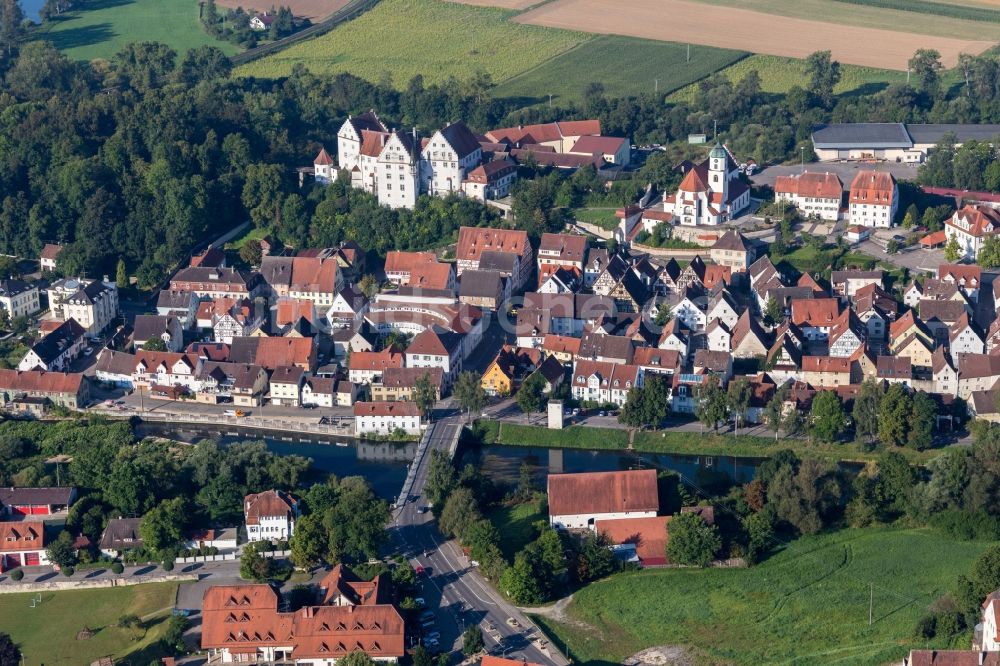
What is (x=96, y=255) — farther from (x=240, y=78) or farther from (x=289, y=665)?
(x=289, y=665)

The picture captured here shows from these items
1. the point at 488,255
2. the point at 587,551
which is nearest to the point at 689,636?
the point at 587,551

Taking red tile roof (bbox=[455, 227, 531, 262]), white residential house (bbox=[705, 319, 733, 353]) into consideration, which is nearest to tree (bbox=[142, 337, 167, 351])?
red tile roof (bbox=[455, 227, 531, 262])

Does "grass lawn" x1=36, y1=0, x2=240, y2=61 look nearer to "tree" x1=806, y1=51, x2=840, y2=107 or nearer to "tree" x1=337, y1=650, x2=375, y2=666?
"tree" x1=806, y1=51, x2=840, y2=107

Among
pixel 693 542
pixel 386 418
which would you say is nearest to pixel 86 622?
pixel 386 418

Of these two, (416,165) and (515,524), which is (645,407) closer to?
(515,524)

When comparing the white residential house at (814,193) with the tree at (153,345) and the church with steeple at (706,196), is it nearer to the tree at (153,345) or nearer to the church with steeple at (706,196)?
the church with steeple at (706,196)

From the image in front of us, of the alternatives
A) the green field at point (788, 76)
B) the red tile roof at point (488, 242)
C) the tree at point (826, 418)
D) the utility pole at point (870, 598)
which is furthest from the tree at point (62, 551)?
the green field at point (788, 76)

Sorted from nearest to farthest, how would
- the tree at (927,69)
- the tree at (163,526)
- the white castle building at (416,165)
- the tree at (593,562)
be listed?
the tree at (593,562) < the tree at (163,526) < the white castle building at (416,165) < the tree at (927,69)
